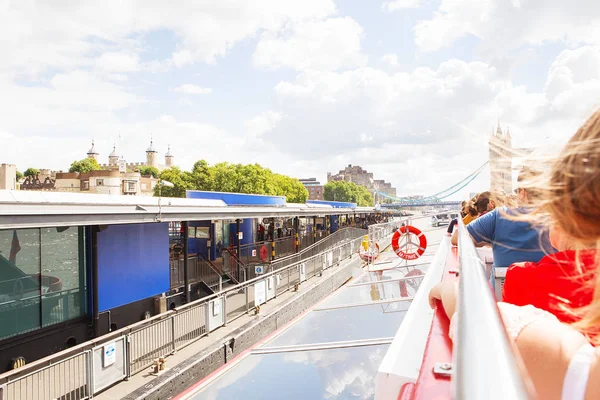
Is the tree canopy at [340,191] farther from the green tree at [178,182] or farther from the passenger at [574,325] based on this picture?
the passenger at [574,325]

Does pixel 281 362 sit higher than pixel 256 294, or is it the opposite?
pixel 281 362

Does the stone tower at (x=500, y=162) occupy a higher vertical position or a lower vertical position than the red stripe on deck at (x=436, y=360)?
higher

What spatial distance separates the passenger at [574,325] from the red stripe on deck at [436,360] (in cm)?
18

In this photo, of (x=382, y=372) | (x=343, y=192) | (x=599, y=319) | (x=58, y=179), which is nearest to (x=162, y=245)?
(x=382, y=372)

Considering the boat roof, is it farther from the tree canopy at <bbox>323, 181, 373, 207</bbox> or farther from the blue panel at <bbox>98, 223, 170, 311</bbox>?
the tree canopy at <bbox>323, 181, 373, 207</bbox>

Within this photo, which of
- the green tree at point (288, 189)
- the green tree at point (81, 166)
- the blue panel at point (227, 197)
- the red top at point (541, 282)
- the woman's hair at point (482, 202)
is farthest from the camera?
the green tree at point (81, 166)

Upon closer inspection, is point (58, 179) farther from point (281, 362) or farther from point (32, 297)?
point (281, 362)

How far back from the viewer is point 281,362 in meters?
3.28

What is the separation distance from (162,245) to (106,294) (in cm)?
259

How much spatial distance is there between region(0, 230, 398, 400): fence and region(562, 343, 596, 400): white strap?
22.9ft

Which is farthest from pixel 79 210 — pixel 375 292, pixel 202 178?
pixel 202 178

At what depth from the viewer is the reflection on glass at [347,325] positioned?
3488 mm

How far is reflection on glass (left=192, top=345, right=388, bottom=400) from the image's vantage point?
8.93 ft

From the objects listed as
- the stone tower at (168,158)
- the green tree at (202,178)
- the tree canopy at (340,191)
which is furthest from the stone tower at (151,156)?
the green tree at (202,178)
